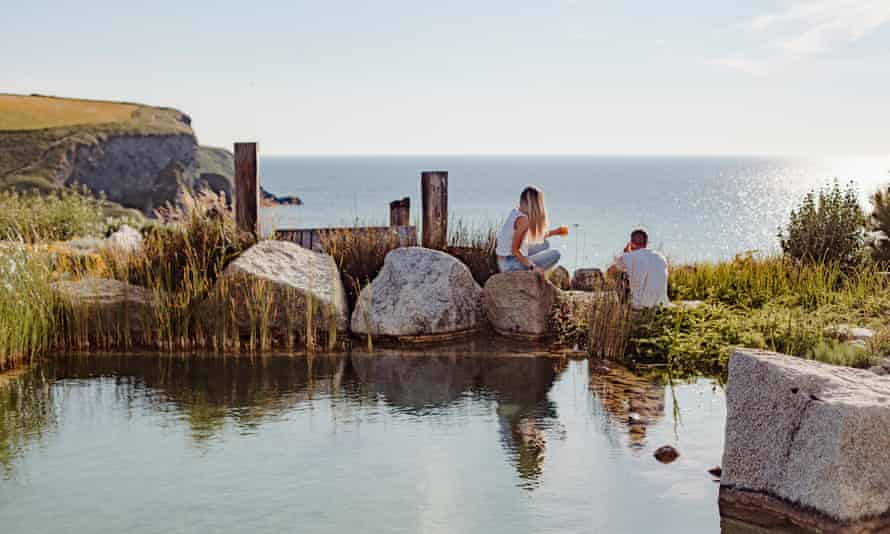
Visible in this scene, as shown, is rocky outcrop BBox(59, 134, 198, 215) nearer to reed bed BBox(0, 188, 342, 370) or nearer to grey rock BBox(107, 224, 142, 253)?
grey rock BBox(107, 224, 142, 253)

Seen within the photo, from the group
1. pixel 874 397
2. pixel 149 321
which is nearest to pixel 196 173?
pixel 149 321

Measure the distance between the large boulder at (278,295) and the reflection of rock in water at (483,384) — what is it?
725 mm

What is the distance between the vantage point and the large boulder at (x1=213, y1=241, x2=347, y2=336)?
9555mm

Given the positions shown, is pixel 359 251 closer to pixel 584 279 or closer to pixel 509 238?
Result: pixel 509 238

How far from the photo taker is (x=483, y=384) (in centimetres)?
814

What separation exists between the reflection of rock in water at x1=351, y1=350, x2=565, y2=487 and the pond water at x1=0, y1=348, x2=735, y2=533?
0.07ft

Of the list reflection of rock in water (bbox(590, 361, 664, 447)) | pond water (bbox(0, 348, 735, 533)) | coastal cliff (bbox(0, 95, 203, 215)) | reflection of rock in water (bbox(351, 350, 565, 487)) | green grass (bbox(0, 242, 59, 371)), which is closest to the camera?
pond water (bbox(0, 348, 735, 533))

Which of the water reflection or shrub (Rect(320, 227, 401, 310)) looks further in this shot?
shrub (Rect(320, 227, 401, 310))

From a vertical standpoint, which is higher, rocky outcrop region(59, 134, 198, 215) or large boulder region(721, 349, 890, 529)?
rocky outcrop region(59, 134, 198, 215)

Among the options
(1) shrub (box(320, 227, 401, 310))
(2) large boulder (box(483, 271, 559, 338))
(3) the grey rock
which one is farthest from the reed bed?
(2) large boulder (box(483, 271, 559, 338))

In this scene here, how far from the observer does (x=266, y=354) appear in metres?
9.30

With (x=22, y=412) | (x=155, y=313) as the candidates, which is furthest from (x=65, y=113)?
(x=22, y=412)

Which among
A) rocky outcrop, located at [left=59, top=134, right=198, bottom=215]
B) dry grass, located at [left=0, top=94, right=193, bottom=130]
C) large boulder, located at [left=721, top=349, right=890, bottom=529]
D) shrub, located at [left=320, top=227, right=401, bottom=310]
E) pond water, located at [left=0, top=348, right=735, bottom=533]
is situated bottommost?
pond water, located at [left=0, top=348, right=735, bottom=533]

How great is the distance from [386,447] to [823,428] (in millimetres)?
2857
